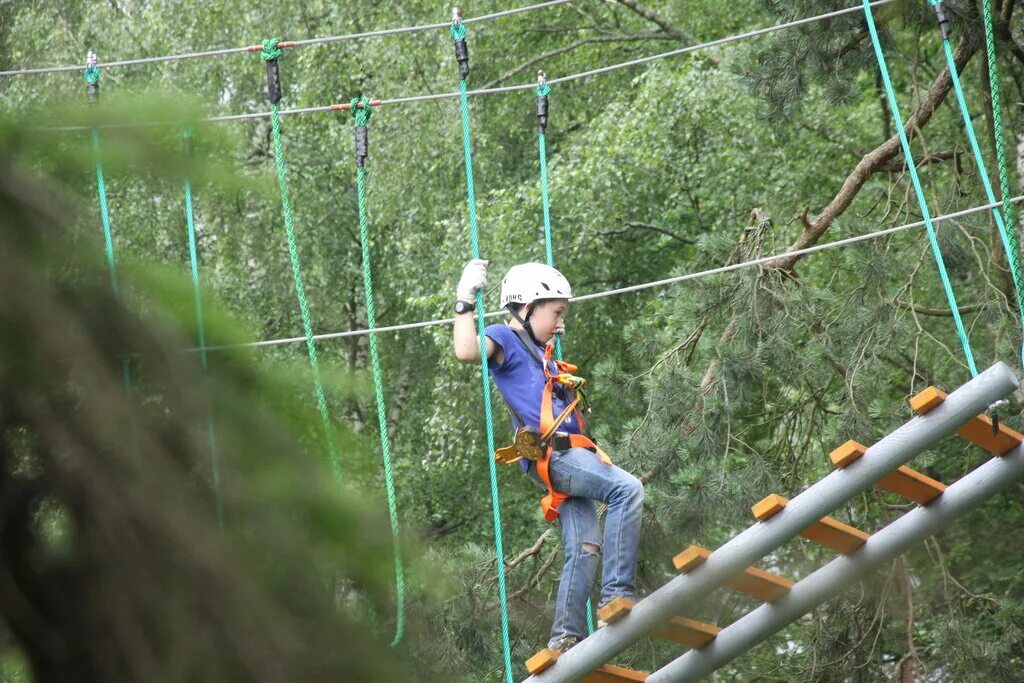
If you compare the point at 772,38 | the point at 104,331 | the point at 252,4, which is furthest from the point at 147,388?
the point at 252,4

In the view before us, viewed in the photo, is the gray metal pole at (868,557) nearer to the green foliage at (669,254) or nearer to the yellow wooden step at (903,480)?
the yellow wooden step at (903,480)

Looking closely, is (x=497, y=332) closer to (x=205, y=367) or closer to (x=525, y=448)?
(x=525, y=448)

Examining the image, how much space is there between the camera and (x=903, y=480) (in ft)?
13.8

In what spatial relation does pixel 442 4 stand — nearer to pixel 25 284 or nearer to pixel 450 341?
pixel 450 341

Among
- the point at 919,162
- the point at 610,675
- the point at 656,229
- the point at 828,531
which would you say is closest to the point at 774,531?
the point at 828,531

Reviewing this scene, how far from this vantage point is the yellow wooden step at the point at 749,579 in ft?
12.9

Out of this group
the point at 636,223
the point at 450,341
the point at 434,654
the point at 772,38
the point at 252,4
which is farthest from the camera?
the point at 252,4

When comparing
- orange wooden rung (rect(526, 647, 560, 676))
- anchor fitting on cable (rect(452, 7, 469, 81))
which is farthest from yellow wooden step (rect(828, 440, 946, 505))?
anchor fitting on cable (rect(452, 7, 469, 81))

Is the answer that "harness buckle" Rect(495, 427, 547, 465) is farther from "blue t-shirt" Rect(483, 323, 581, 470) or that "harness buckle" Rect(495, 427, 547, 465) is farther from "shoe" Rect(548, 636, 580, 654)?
"shoe" Rect(548, 636, 580, 654)

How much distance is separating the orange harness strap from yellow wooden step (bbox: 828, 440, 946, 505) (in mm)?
607

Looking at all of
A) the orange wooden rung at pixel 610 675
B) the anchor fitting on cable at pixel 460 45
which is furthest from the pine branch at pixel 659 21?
the orange wooden rung at pixel 610 675

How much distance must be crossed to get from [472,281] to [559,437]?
472mm

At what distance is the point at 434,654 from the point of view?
827 millimetres

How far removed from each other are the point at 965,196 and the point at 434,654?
6.19 meters
